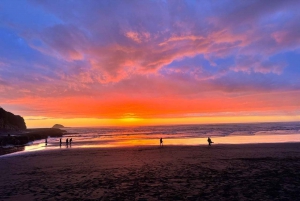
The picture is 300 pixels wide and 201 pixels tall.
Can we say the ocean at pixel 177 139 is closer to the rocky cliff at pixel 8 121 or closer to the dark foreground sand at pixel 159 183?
the dark foreground sand at pixel 159 183

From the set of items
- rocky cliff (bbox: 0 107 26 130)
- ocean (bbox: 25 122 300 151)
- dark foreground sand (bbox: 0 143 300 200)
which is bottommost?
dark foreground sand (bbox: 0 143 300 200)

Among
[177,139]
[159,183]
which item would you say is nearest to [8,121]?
[177,139]

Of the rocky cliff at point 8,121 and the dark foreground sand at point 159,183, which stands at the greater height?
the rocky cliff at point 8,121

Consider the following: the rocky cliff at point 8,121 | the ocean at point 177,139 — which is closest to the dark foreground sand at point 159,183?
the ocean at point 177,139

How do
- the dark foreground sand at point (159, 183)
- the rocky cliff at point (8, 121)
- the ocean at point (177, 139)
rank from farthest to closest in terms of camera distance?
the rocky cliff at point (8, 121), the ocean at point (177, 139), the dark foreground sand at point (159, 183)

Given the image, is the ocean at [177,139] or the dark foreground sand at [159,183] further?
the ocean at [177,139]

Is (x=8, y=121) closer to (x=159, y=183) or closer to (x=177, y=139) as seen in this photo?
(x=177, y=139)

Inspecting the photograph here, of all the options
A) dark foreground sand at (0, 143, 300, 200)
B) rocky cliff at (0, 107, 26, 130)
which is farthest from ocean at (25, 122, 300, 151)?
rocky cliff at (0, 107, 26, 130)

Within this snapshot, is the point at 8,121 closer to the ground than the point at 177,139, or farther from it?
farther from it

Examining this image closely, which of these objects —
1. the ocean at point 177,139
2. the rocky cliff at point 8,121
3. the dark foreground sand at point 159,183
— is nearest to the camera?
the dark foreground sand at point 159,183

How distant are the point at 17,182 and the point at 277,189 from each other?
16.9 m

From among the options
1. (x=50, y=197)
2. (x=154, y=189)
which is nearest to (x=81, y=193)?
(x=50, y=197)

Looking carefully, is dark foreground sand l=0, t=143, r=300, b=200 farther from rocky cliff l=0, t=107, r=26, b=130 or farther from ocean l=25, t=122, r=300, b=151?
rocky cliff l=0, t=107, r=26, b=130

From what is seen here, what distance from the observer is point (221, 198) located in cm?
1107
